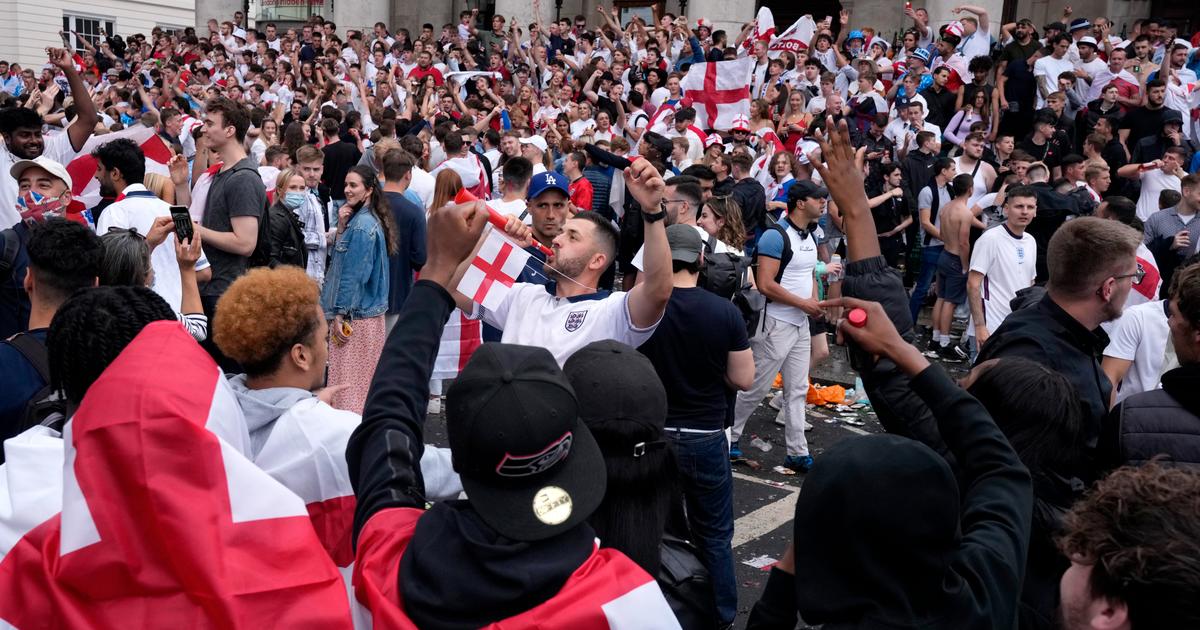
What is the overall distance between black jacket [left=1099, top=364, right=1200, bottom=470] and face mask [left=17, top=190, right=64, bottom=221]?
5.03 meters

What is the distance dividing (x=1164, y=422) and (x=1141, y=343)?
223cm

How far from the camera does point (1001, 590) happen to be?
2.00 meters

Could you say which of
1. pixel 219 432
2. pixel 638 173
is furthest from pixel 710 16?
pixel 219 432

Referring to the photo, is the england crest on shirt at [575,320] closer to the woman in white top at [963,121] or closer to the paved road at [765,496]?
the paved road at [765,496]

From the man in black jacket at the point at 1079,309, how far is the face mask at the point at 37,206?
15.5 ft

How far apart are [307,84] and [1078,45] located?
1375 centimetres

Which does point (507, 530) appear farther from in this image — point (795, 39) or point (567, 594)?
point (795, 39)

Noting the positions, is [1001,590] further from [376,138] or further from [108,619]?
[376,138]

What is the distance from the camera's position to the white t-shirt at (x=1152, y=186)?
38.2 feet

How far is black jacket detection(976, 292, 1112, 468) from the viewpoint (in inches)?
132

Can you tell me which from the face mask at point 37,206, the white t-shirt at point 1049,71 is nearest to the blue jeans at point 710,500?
the face mask at point 37,206

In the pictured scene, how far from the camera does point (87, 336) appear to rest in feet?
8.41

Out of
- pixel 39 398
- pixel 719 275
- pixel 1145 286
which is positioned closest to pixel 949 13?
pixel 1145 286

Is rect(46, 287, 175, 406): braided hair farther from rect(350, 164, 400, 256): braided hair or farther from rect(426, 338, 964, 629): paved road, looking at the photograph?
rect(350, 164, 400, 256): braided hair
